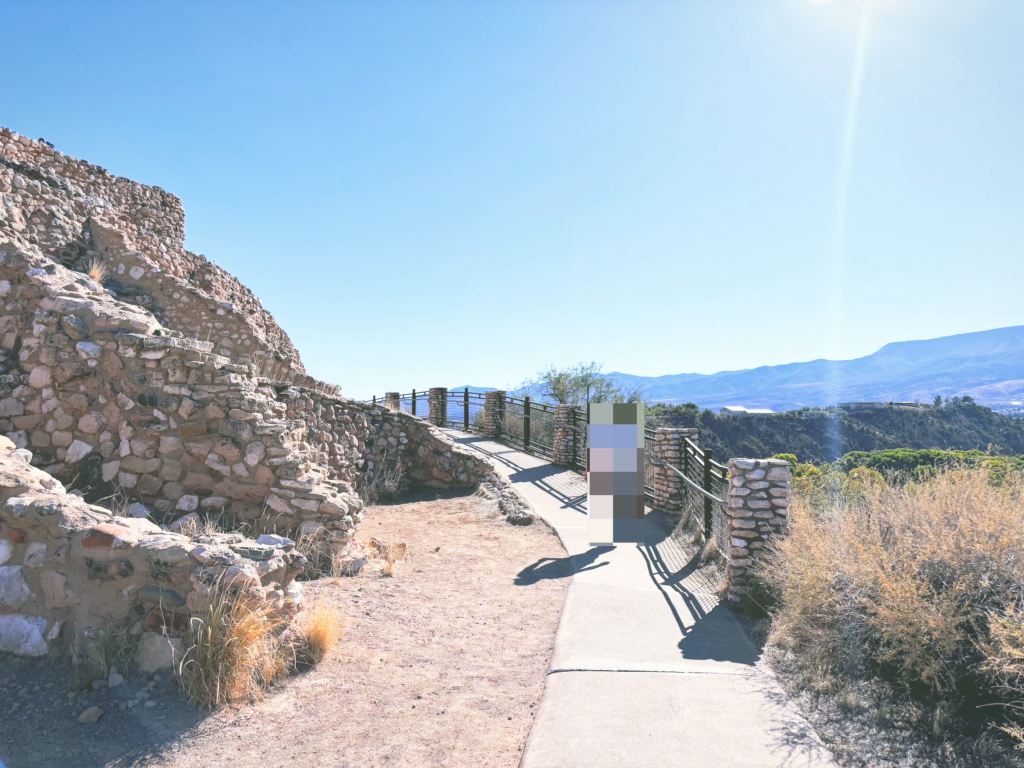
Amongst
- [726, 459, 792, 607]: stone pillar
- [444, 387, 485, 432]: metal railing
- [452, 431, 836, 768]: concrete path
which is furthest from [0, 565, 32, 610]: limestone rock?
[444, 387, 485, 432]: metal railing

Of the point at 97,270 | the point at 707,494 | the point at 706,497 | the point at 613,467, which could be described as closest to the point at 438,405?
the point at 613,467

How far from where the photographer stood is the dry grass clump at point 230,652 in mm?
3279

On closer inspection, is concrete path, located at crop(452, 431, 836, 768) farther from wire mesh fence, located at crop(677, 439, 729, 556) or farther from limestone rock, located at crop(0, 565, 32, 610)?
limestone rock, located at crop(0, 565, 32, 610)

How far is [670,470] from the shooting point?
10.4 m

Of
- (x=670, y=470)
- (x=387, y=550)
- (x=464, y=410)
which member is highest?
(x=464, y=410)

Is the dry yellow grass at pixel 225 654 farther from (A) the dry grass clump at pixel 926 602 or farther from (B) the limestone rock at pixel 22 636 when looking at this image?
(A) the dry grass clump at pixel 926 602

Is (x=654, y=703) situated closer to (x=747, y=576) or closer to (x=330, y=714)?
(x=330, y=714)

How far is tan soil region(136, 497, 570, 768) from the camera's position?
10.0 feet

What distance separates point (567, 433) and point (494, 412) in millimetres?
5357

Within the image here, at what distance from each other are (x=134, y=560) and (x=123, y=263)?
765 cm

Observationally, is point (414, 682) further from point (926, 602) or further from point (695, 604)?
point (926, 602)

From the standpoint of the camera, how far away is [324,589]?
17.6 ft

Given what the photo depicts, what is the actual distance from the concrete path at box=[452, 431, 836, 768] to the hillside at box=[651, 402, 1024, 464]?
24283mm

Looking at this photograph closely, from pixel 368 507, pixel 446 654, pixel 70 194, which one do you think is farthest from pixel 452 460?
pixel 70 194
